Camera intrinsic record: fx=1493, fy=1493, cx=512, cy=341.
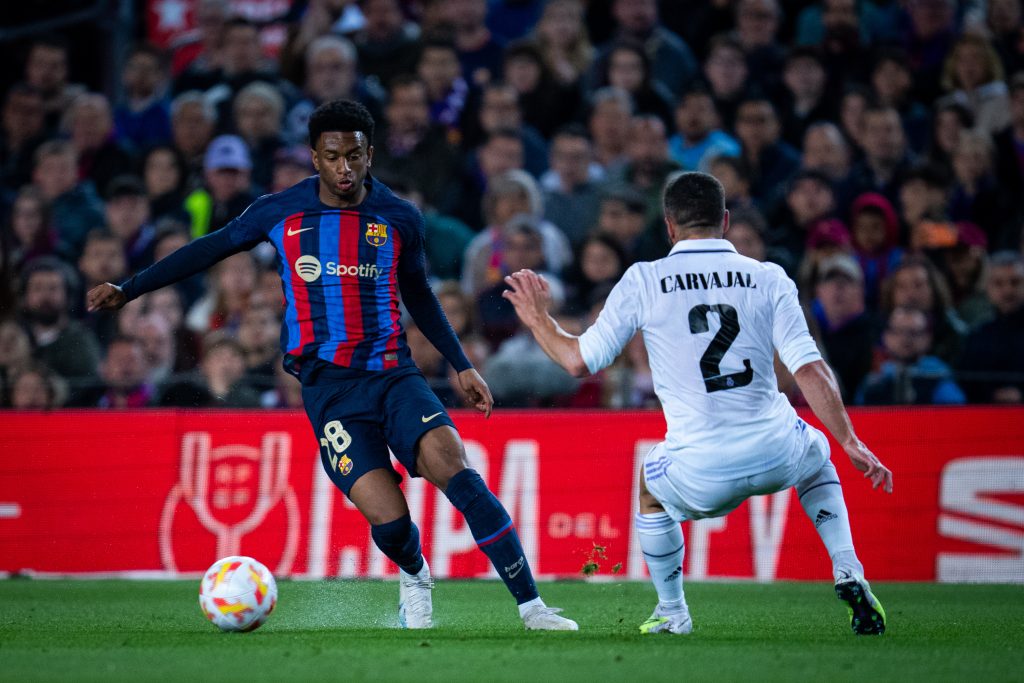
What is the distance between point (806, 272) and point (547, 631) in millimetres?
6686

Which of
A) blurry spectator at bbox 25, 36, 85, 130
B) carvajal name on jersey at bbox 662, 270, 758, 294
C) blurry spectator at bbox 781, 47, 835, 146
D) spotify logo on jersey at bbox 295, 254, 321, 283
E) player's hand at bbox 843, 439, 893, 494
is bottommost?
player's hand at bbox 843, 439, 893, 494

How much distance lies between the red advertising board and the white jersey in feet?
15.8

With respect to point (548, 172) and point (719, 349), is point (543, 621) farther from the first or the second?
Answer: point (548, 172)

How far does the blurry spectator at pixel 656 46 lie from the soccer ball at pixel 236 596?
961 cm

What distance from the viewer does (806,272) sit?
42.8 feet

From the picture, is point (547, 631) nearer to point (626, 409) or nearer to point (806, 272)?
point (626, 409)

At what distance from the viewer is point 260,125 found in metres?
15.5

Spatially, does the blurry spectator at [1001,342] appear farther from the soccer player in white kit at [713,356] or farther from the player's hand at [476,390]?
the player's hand at [476,390]

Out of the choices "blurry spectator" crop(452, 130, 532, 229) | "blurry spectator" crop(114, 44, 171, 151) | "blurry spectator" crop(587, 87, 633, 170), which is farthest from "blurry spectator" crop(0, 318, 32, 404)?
"blurry spectator" crop(587, 87, 633, 170)

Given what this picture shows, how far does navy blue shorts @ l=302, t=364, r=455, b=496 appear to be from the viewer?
730 centimetres

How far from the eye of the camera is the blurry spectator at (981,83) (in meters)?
14.1

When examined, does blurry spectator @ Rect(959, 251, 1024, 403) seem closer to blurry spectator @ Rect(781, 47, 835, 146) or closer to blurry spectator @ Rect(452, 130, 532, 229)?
blurry spectator @ Rect(781, 47, 835, 146)

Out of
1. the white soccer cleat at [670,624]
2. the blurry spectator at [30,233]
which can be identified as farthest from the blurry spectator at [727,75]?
the white soccer cleat at [670,624]

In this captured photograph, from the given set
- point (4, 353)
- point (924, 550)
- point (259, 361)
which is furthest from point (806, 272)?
point (4, 353)
